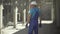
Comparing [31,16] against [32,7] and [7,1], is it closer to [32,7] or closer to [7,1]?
[32,7]

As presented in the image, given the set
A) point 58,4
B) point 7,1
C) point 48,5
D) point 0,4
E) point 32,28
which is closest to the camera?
point 32,28

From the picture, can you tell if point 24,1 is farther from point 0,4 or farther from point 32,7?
point 32,7

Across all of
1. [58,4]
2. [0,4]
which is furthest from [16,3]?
[0,4]

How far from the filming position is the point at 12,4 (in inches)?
589

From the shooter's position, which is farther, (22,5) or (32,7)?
(22,5)

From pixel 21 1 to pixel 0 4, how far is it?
8.16 m

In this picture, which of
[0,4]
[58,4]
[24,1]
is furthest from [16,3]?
[0,4]

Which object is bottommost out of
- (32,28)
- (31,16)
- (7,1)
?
(32,28)

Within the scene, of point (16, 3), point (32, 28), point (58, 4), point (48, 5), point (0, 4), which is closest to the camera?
point (32, 28)

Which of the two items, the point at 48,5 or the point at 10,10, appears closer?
the point at 10,10

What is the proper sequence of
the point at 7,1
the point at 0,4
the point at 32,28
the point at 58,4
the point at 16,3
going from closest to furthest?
the point at 32,28 → the point at 0,4 → the point at 7,1 → the point at 16,3 → the point at 58,4

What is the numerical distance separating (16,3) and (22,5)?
1.72 meters

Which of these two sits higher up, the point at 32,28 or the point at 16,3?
the point at 16,3

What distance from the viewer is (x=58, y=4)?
54.2ft
